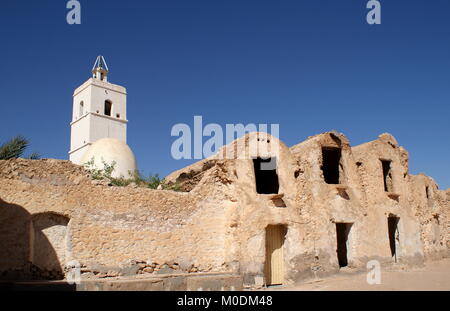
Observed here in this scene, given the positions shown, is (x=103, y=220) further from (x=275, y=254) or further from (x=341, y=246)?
(x=341, y=246)

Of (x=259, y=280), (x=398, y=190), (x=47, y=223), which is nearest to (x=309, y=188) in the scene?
(x=259, y=280)

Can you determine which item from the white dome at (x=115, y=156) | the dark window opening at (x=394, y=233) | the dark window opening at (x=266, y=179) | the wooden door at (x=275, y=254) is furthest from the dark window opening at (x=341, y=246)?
the white dome at (x=115, y=156)

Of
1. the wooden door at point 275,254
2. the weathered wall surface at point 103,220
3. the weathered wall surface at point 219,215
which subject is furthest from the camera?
the wooden door at point 275,254

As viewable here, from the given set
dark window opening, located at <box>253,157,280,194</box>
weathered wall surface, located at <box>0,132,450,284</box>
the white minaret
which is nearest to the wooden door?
weathered wall surface, located at <box>0,132,450,284</box>

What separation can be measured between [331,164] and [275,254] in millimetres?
6262

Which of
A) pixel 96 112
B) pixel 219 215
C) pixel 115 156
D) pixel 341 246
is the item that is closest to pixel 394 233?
pixel 341 246

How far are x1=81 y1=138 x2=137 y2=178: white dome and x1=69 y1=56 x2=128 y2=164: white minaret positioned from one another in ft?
34.6

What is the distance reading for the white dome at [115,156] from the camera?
28.3 m

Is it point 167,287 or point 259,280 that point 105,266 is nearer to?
point 167,287

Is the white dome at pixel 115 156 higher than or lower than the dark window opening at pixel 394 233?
higher

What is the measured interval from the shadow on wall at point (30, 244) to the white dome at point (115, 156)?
15879mm

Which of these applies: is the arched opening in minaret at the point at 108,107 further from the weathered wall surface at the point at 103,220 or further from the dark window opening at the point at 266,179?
the weathered wall surface at the point at 103,220

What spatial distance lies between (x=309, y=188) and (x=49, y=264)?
29.7 feet

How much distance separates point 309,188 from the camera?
1623 cm
